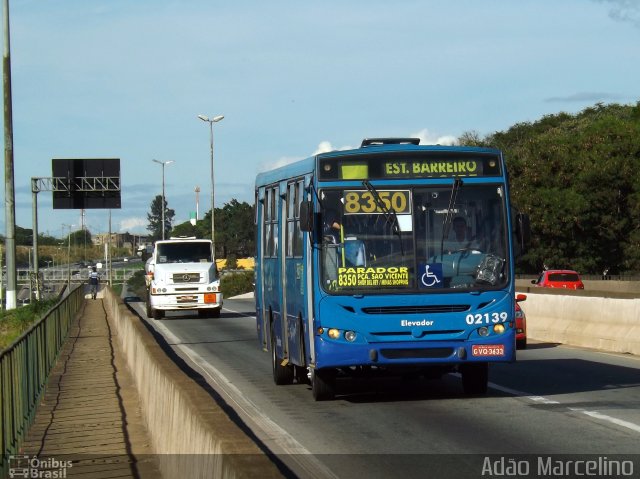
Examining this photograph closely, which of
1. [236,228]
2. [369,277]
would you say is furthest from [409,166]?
[236,228]

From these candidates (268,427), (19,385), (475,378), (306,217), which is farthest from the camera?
(475,378)

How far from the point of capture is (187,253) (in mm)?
42906

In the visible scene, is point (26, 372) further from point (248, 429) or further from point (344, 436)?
point (344, 436)

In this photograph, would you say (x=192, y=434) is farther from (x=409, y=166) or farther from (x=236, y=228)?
(x=236, y=228)

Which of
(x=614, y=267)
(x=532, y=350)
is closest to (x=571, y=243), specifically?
(x=614, y=267)

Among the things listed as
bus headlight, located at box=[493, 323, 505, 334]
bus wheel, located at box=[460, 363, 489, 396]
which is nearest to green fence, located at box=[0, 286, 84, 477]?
bus wheel, located at box=[460, 363, 489, 396]

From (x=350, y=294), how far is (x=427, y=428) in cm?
250

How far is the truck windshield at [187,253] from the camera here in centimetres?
4281

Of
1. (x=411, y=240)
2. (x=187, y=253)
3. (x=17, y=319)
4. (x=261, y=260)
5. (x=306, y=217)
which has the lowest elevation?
(x=17, y=319)

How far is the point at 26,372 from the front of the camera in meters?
14.3

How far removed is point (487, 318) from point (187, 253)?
2832 centimetres

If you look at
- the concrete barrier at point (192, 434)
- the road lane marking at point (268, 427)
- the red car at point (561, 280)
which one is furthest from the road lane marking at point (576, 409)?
the red car at point (561, 280)

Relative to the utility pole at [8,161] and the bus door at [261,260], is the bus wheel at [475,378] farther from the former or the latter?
the utility pole at [8,161]

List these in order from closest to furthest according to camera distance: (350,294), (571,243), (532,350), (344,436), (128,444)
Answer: (344,436) → (128,444) → (350,294) → (532,350) → (571,243)
